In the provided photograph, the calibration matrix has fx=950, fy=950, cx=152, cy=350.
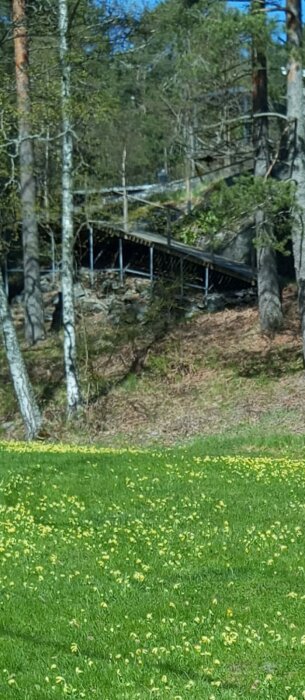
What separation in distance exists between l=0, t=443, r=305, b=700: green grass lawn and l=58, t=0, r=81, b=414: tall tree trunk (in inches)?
368

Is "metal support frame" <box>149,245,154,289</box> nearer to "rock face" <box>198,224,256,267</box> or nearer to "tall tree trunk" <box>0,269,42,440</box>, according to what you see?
"rock face" <box>198,224,256,267</box>

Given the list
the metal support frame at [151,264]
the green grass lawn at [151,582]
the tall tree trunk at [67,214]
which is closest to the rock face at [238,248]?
the metal support frame at [151,264]

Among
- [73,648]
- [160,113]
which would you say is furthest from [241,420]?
[160,113]

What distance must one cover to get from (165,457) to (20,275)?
2602cm

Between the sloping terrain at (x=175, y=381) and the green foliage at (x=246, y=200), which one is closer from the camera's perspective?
the green foliage at (x=246, y=200)

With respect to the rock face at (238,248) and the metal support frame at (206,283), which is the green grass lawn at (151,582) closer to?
the metal support frame at (206,283)

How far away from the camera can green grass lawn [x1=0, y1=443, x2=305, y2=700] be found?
21.2 feet

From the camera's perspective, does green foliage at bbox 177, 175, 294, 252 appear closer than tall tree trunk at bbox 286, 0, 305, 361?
Yes

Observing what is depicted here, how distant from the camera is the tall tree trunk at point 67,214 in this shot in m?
23.5

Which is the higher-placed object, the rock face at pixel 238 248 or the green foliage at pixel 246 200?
the green foliage at pixel 246 200

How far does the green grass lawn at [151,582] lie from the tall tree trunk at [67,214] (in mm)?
9341

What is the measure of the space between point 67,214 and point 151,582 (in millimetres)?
16297

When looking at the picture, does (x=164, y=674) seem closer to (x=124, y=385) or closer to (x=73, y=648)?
(x=73, y=648)

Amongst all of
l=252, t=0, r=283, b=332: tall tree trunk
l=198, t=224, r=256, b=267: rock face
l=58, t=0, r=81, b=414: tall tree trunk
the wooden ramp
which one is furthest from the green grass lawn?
l=198, t=224, r=256, b=267: rock face
